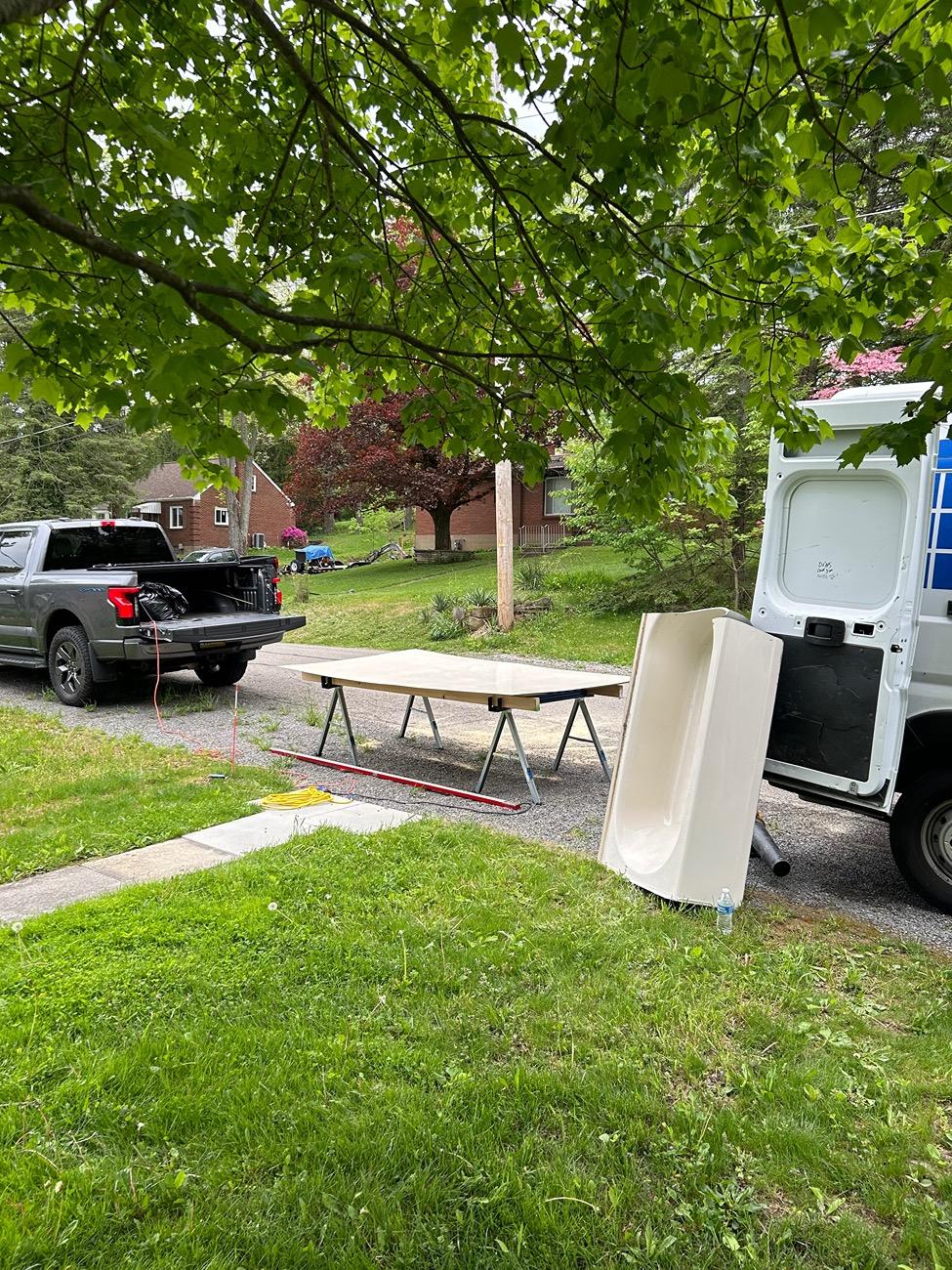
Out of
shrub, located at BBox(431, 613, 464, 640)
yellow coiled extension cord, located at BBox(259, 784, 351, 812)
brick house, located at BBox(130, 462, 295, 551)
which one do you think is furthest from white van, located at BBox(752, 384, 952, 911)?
brick house, located at BBox(130, 462, 295, 551)

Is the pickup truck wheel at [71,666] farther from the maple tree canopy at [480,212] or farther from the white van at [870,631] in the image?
the white van at [870,631]

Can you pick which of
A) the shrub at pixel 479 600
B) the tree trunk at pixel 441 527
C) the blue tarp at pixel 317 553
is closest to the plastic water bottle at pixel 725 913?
the shrub at pixel 479 600

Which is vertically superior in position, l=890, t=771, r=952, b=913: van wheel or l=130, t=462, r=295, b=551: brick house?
l=130, t=462, r=295, b=551: brick house

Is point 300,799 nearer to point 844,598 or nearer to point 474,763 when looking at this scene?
point 474,763

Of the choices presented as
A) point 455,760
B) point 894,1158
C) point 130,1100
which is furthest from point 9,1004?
point 455,760

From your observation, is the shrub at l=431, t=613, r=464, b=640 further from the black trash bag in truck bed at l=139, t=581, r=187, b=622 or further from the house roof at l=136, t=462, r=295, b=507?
the house roof at l=136, t=462, r=295, b=507

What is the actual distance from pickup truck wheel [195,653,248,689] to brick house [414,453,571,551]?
1658 cm

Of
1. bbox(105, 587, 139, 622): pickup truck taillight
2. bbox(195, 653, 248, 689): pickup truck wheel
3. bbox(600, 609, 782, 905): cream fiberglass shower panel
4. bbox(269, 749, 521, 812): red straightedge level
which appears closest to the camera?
bbox(600, 609, 782, 905): cream fiberglass shower panel

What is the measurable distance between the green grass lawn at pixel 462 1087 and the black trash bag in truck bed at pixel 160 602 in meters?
5.79

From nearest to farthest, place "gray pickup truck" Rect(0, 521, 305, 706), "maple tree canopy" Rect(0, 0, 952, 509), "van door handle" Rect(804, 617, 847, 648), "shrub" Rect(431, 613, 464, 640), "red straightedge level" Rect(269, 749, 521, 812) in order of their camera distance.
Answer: "maple tree canopy" Rect(0, 0, 952, 509) → "van door handle" Rect(804, 617, 847, 648) → "red straightedge level" Rect(269, 749, 521, 812) → "gray pickup truck" Rect(0, 521, 305, 706) → "shrub" Rect(431, 613, 464, 640)

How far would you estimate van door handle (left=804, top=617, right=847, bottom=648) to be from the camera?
4703mm

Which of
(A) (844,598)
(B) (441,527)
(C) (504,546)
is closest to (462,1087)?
(A) (844,598)

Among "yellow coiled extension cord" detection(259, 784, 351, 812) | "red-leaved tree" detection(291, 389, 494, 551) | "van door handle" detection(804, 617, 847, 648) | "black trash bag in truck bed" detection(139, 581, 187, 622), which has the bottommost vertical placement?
"yellow coiled extension cord" detection(259, 784, 351, 812)

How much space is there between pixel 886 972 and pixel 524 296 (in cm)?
342
